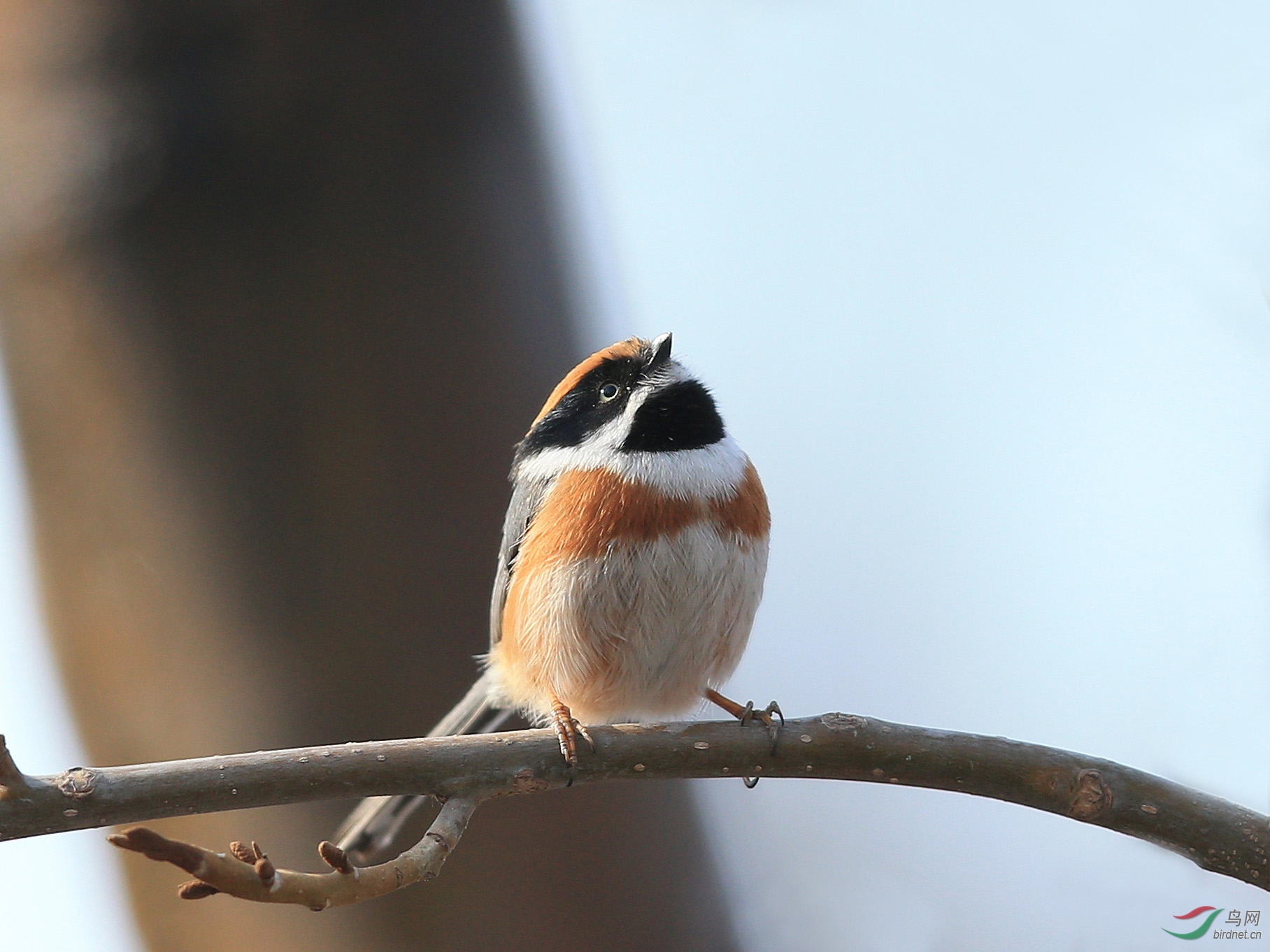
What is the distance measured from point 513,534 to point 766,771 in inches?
41.6

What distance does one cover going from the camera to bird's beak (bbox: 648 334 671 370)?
2326 mm

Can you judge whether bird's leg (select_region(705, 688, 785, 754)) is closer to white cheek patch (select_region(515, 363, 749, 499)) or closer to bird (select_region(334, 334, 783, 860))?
bird (select_region(334, 334, 783, 860))

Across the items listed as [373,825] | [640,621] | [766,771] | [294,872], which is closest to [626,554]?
[640,621]

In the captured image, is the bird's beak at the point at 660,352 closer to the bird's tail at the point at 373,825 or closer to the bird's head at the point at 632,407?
the bird's head at the point at 632,407

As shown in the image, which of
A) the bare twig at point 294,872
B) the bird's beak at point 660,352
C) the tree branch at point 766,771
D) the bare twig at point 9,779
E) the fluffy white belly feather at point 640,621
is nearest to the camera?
the bare twig at point 294,872

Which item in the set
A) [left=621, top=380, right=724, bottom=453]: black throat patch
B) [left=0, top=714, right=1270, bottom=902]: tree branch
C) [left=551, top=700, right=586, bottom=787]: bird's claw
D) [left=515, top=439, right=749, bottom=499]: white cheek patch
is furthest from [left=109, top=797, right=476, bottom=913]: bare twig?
[left=621, top=380, right=724, bottom=453]: black throat patch

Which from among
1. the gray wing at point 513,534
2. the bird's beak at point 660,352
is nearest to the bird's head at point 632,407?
the bird's beak at point 660,352

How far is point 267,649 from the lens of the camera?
2400 mm

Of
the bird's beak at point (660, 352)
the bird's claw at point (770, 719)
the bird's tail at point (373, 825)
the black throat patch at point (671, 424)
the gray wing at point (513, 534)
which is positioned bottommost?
the bird's tail at point (373, 825)

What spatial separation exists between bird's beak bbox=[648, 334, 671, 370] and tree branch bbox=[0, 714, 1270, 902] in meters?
0.97

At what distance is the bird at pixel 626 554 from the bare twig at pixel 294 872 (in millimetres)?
654

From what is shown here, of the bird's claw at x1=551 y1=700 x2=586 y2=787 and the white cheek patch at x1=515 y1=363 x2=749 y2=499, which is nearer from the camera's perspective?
the bird's claw at x1=551 y1=700 x2=586 y2=787

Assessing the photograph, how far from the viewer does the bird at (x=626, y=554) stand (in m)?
2.21

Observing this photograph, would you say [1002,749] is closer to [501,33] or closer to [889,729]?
[889,729]
